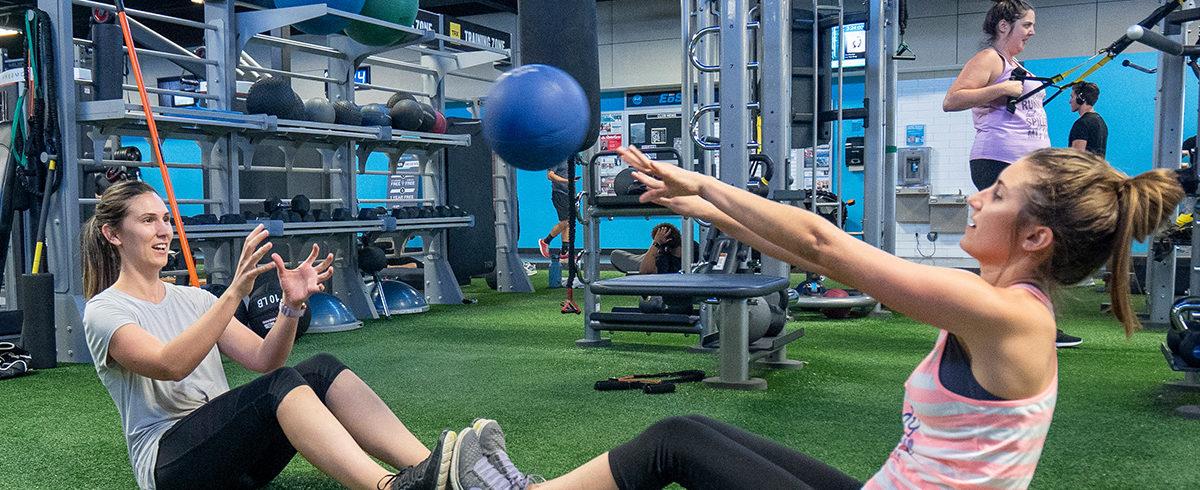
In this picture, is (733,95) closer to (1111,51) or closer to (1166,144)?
(1111,51)

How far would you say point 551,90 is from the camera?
2535mm

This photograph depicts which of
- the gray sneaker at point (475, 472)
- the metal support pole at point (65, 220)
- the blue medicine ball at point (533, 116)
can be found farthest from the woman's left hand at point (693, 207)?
the metal support pole at point (65, 220)

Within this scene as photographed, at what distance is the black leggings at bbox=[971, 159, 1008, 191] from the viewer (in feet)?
13.5

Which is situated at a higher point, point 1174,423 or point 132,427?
point 132,427

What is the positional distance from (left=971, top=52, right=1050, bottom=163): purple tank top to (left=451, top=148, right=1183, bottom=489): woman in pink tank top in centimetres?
283

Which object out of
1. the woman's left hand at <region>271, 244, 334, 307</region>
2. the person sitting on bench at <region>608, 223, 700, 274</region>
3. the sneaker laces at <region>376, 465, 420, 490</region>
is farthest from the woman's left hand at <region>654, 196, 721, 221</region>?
the person sitting on bench at <region>608, 223, 700, 274</region>

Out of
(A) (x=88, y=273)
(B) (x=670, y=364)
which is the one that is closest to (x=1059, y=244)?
(A) (x=88, y=273)

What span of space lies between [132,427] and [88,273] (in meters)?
0.37

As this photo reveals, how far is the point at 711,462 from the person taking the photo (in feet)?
5.34

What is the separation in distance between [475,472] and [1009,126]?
122 inches

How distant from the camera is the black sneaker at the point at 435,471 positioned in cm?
184

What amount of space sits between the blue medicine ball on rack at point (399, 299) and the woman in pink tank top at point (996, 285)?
5382mm

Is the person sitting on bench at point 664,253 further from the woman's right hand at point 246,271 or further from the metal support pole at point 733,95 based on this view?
the woman's right hand at point 246,271

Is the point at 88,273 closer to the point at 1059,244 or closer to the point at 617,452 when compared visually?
the point at 617,452
